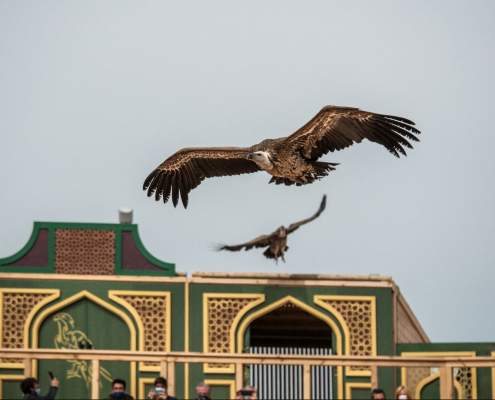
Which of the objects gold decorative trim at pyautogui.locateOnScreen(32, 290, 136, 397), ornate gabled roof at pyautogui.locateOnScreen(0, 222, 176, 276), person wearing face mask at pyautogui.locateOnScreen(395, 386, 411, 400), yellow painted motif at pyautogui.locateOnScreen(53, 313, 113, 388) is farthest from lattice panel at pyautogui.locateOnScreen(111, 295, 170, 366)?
person wearing face mask at pyautogui.locateOnScreen(395, 386, 411, 400)

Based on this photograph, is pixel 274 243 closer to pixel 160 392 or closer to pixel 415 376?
pixel 415 376

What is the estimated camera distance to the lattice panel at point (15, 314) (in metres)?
28.5

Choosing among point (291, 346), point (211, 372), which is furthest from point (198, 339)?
point (291, 346)

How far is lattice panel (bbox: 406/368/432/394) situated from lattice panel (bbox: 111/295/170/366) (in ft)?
14.3

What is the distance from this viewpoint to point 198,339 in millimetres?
28453

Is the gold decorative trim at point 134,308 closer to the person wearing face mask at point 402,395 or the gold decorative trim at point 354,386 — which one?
the gold decorative trim at point 354,386

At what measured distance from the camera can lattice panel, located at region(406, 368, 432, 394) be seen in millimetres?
28188

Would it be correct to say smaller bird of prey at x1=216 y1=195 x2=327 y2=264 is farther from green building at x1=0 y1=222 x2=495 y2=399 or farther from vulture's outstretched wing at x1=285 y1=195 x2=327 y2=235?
green building at x1=0 y1=222 x2=495 y2=399

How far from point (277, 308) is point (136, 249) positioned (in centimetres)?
301

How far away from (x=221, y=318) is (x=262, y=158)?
3.25m

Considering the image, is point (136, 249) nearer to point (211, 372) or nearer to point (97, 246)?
point (97, 246)

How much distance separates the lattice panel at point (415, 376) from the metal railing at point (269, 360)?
15.7 feet

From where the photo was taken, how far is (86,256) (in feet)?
95.1

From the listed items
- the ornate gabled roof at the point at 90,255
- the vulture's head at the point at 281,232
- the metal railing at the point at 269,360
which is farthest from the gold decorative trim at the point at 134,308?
the metal railing at the point at 269,360
